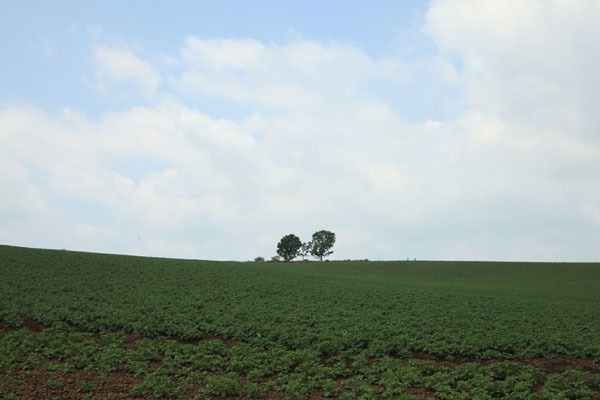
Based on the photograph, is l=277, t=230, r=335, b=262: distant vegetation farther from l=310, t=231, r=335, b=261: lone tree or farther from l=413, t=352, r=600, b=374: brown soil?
l=413, t=352, r=600, b=374: brown soil

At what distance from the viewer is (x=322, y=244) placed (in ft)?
332

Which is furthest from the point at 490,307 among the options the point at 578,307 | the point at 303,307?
the point at 303,307

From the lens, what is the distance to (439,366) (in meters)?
14.7

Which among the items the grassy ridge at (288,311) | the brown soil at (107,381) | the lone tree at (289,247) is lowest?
the brown soil at (107,381)

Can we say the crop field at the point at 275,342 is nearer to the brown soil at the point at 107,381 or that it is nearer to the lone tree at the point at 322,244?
the brown soil at the point at 107,381

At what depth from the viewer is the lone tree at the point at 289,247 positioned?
329ft

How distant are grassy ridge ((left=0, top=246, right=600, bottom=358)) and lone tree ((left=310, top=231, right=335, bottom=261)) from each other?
200 ft

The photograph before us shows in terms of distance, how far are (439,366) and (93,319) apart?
14.9 m

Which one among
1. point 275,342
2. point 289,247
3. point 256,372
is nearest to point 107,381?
point 256,372

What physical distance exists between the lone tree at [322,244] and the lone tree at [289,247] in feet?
11.6

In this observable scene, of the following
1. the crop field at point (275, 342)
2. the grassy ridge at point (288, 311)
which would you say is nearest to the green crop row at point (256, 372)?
the crop field at point (275, 342)

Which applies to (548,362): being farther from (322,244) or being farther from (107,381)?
(322,244)

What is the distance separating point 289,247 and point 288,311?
253ft

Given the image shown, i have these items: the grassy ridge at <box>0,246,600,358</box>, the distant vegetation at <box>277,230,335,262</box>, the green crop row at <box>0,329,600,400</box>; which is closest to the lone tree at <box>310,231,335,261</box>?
the distant vegetation at <box>277,230,335,262</box>
